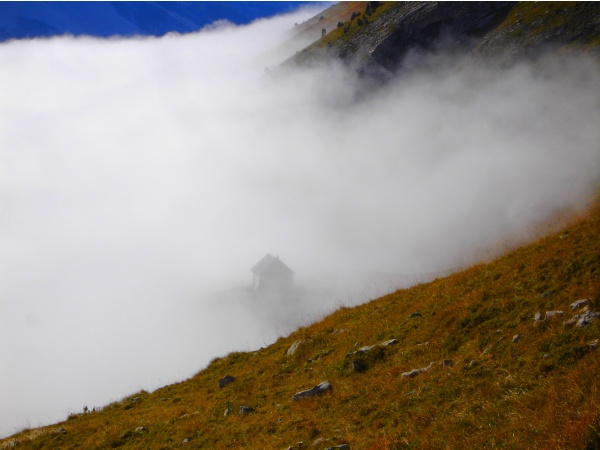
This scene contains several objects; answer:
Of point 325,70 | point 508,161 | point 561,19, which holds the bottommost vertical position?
point 508,161

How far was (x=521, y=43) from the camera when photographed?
124 meters

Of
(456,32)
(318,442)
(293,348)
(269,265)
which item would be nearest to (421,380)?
(318,442)

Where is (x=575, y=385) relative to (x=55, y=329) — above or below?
below

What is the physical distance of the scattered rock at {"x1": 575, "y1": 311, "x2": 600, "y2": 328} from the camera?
12352 millimetres

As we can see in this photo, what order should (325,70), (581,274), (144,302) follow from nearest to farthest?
(581,274) < (144,302) < (325,70)

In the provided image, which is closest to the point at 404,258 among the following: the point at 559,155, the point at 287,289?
the point at 287,289

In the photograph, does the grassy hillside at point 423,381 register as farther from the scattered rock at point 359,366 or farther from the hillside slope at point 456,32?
the hillside slope at point 456,32

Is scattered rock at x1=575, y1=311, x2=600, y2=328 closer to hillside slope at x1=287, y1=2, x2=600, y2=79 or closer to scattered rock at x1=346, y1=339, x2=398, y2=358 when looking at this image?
scattered rock at x1=346, y1=339, x2=398, y2=358

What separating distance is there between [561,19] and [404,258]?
7532cm

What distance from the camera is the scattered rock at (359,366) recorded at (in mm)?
16652

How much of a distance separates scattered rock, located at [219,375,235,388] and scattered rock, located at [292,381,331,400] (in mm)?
6220

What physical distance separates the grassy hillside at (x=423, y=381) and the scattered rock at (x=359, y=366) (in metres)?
0.07

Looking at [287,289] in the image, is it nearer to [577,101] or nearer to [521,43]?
[577,101]

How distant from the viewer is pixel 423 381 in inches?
535
